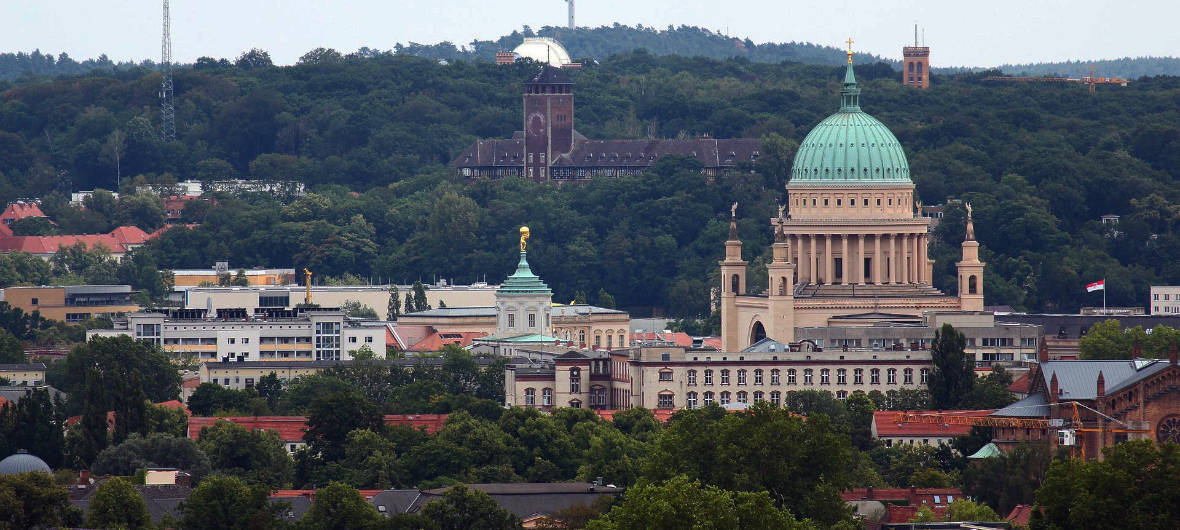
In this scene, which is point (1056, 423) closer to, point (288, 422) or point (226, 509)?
point (226, 509)

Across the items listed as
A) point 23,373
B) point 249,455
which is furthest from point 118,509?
point 23,373

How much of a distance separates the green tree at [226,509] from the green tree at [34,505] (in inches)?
168

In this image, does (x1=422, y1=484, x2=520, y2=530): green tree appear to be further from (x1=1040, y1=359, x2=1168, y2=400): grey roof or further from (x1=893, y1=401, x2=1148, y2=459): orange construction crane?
(x1=1040, y1=359, x2=1168, y2=400): grey roof

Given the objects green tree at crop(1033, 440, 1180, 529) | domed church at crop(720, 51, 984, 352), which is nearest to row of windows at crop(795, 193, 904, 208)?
domed church at crop(720, 51, 984, 352)

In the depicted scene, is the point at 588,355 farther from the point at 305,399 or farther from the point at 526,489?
the point at 526,489

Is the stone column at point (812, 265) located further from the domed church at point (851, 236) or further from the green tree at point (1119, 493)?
A: the green tree at point (1119, 493)

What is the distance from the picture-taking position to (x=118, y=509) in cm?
12331

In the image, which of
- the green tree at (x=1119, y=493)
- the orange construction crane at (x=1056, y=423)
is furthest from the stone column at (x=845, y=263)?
the green tree at (x=1119, y=493)

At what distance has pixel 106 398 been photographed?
156 m

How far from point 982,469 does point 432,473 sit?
2415cm

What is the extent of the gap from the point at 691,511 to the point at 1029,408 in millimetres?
43995

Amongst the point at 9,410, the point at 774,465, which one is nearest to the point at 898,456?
the point at 774,465

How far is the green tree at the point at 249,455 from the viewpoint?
146m

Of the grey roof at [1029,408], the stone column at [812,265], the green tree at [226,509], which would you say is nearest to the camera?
the green tree at [226,509]
